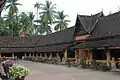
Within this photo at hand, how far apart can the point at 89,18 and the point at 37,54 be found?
64.6ft

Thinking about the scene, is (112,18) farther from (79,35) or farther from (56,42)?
(56,42)

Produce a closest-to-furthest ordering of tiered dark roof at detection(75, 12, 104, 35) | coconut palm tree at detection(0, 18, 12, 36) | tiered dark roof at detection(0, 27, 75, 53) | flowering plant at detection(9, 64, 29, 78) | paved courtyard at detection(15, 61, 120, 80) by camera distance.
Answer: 1. flowering plant at detection(9, 64, 29, 78)
2. paved courtyard at detection(15, 61, 120, 80)
3. tiered dark roof at detection(75, 12, 104, 35)
4. tiered dark roof at detection(0, 27, 75, 53)
5. coconut palm tree at detection(0, 18, 12, 36)

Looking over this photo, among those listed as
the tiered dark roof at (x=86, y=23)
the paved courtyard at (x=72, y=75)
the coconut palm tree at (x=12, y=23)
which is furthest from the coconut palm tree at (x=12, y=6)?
the paved courtyard at (x=72, y=75)

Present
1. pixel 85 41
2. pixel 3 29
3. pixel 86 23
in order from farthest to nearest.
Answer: pixel 3 29, pixel 86 23, pixel 85 41

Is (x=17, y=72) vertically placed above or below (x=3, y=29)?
below

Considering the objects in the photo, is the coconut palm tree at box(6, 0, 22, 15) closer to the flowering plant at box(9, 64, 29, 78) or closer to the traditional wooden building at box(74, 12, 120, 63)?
the traditional wooden building at box(74, 12, 120, 63)

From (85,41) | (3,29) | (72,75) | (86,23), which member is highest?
(3,29)

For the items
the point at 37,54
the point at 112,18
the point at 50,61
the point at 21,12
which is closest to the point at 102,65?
the point at 112,18

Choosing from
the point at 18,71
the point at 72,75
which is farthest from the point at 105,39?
the point at 18,71

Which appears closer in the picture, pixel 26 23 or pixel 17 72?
pixel 17 72

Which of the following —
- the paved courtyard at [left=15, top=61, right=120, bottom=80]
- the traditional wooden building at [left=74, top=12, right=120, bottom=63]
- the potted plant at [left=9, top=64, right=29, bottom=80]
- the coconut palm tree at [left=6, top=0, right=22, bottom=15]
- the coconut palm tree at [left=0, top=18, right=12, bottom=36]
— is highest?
the coconut palm tree at [left=6, top=0, right=22, bottom=15]

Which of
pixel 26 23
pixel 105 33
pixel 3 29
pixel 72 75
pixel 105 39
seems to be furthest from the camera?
pixel 26 23

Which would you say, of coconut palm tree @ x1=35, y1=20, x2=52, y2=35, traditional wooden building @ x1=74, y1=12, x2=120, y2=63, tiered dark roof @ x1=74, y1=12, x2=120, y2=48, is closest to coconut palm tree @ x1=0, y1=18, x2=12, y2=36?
coconut palm tree @ x1=35, y1=20, x2=52, y2=35

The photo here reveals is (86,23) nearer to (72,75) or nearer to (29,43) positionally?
(72,75)
